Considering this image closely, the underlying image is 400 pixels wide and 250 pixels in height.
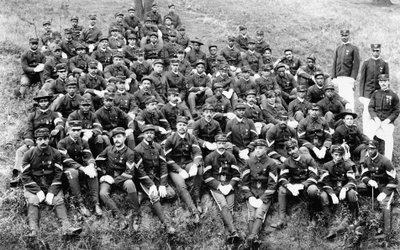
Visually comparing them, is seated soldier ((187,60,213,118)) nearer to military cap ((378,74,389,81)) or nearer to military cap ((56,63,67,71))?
military cap ((56,63,67,71))

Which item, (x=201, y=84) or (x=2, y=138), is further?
(x=201, y=84)

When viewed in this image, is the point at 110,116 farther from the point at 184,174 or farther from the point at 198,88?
the point at 198,88

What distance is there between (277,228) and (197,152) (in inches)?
94.8

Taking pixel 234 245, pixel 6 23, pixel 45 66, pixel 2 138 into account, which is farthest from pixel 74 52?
pixel 234 245

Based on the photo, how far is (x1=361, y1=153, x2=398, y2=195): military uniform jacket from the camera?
1008cm

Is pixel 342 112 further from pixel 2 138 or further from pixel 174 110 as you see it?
pixel 2 138

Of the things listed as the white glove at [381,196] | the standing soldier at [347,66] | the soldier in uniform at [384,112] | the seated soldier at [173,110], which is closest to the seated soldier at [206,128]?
the seated soldier at [173,110]

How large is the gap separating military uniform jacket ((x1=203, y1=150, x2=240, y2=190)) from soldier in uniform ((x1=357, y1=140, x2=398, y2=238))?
2.86 meters

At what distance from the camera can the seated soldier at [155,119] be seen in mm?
10977

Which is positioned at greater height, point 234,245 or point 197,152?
point 197,152

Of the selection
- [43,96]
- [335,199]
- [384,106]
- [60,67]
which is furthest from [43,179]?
[384,106]

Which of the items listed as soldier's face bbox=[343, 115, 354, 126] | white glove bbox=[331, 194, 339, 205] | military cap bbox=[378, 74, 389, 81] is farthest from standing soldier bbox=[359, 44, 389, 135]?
white glove bbox=[331, 194, 339, 205]

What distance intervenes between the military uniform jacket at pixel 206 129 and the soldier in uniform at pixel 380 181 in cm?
349

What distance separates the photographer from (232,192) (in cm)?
1000
